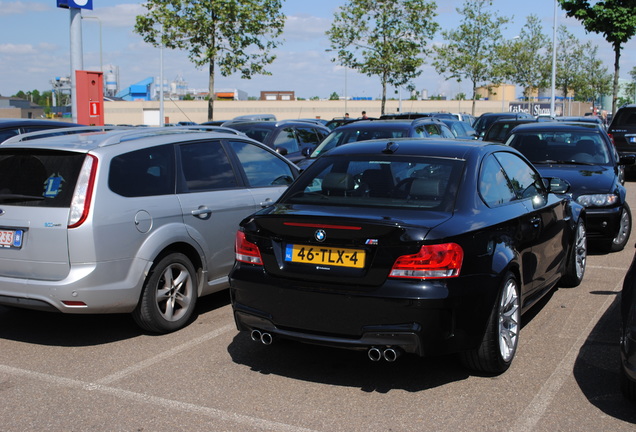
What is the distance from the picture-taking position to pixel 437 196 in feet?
16.0

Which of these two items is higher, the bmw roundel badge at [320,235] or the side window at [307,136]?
the side window at [307,136]

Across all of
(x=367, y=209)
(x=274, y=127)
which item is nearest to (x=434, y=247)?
(x=367, y=209)

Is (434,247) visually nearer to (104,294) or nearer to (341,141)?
(104,294)

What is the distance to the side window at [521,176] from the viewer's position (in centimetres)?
590

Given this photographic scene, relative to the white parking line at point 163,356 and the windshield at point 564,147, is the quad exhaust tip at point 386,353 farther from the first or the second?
the windshield at point 564,147

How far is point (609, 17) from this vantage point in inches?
1177

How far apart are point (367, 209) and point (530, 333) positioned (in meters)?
2.06

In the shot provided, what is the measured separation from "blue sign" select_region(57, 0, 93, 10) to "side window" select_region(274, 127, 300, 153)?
4.80m

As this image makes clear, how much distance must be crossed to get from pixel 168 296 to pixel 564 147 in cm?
678

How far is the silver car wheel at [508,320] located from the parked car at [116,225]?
2.68 meters

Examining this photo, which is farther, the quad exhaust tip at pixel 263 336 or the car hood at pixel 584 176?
Answer: the car hood at pixel 584 176

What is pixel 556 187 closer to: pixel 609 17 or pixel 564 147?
pixel 564 147

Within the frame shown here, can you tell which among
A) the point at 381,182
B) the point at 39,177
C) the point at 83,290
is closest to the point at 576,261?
the point at 381,182

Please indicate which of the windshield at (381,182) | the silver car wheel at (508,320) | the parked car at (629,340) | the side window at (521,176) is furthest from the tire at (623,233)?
the parked car at (629,340)
